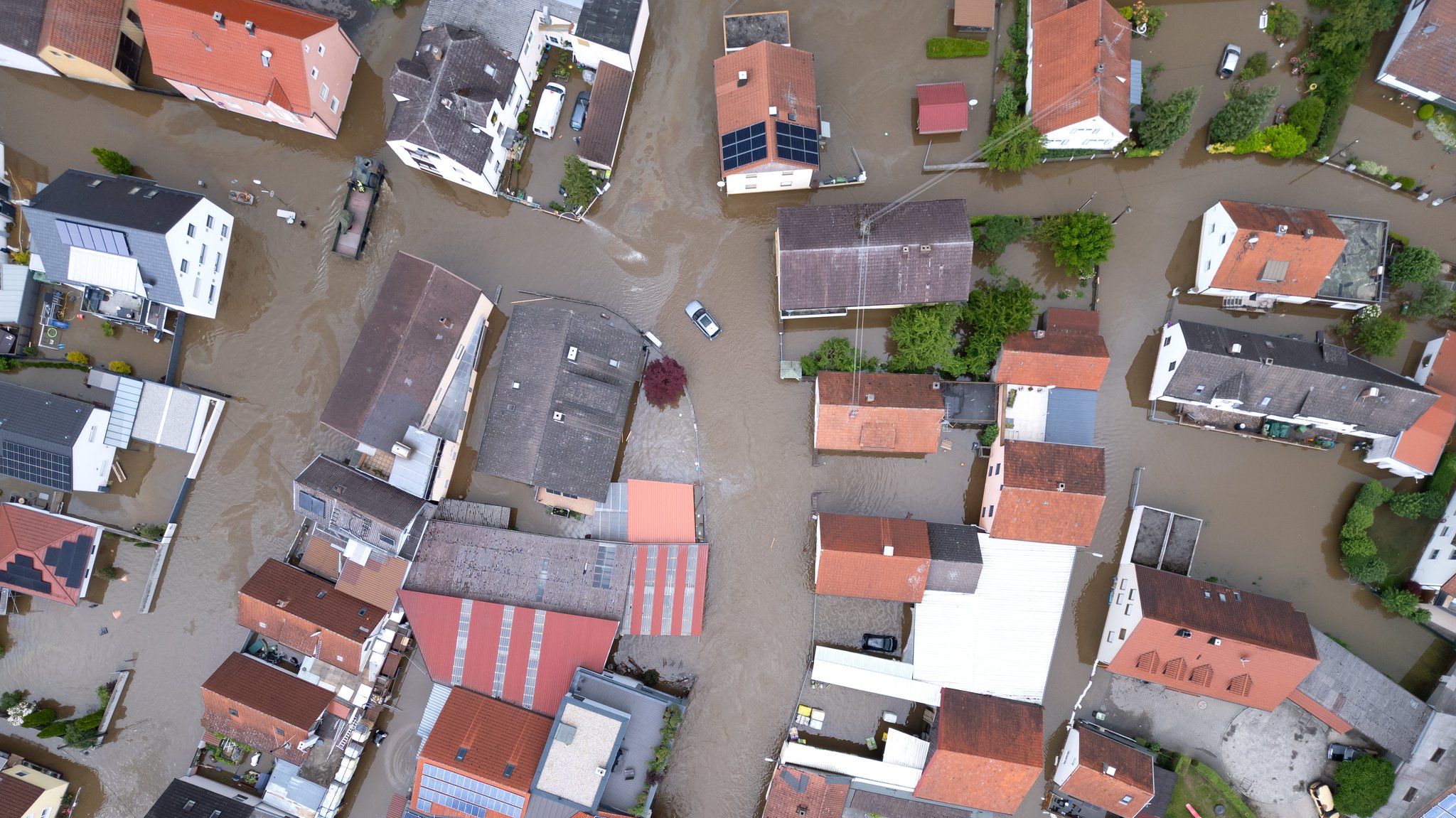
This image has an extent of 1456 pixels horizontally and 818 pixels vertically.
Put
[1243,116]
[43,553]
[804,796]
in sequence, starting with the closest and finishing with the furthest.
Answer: [804,796], [1243,116], [43,553]

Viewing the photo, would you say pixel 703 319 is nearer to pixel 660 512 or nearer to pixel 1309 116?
pixel 660 512

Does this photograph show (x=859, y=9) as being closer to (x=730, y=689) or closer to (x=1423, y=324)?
(x=1423, y=324)

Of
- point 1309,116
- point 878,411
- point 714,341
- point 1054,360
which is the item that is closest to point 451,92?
point 714,341

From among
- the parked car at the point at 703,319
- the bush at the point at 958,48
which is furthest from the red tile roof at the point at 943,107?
the parked car at the point at 703,319

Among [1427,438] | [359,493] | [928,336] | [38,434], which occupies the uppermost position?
[1427,438]

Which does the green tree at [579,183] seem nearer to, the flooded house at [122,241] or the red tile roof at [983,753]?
the flooded house at [122,241]

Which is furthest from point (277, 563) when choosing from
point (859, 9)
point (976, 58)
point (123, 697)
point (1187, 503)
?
point (1187, 503)
